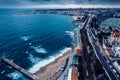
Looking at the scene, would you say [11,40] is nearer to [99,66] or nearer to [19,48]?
[19,48]

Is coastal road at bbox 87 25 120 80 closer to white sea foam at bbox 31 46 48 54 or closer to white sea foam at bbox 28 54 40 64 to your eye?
white sea foam at bbox 31 46 48 54

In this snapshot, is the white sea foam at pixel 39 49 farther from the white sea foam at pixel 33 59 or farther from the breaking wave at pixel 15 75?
the breaking wave at pixel 15 75

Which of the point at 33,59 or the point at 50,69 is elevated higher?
the point at 33,59

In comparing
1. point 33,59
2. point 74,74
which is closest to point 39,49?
point 33,59

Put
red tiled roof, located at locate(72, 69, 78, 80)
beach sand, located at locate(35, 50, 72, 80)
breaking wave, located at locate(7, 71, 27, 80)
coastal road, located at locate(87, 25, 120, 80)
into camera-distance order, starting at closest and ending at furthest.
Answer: red tiled roof, located at locate(72, 69, 78, 80), coastal road, located at locate(87, 25, 120, 80), breaking wave, located at locate(7, 71, 27, 80), beach sand, located at locate(35, 50, 72, 80)

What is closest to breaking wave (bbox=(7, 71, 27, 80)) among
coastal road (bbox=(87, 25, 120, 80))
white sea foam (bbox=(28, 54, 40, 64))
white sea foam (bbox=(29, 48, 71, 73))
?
white sea foam (bbox=(29, 48, 71, 73))

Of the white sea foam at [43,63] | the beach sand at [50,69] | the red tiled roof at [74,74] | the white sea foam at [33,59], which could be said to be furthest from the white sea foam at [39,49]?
the red tiled roof at [74,74]

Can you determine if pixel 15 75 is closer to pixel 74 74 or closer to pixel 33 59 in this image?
pixel 33 59

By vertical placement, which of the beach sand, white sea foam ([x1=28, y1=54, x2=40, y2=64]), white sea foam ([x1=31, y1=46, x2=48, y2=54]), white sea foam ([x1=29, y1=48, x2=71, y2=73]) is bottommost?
the beach sand
